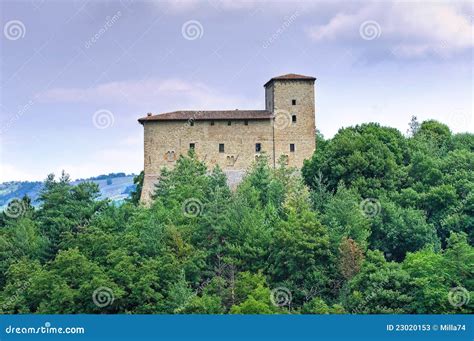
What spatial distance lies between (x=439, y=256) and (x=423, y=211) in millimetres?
7357

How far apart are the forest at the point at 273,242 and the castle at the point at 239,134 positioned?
5.45 m

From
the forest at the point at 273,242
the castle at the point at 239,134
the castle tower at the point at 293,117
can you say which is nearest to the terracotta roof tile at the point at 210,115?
the castle at the point at 239,134

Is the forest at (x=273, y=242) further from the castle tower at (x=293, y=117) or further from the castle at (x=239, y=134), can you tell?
the castle tower at (x=293, y=117)

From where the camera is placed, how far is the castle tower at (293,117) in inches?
2168

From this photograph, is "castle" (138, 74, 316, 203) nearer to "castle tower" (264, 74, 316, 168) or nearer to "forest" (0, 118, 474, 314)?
"castle tower" (264, 74, 316, 168)

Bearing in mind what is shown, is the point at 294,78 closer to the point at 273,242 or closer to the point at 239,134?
the point at 239,134

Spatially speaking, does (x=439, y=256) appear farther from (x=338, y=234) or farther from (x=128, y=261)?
(x=128, y=261)

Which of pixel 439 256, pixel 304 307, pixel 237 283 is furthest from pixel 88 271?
pixel 439 256

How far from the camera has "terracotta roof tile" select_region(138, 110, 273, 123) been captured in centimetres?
5512

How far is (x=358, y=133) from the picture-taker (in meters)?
47.2

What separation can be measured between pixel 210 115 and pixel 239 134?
2234 mm

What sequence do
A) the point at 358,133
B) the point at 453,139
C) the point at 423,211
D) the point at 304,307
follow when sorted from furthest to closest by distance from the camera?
the point at 453,139, the point at 358,133, the point at 423,211, the point at 304,307

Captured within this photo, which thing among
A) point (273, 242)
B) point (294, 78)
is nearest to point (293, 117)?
point (294, 78)

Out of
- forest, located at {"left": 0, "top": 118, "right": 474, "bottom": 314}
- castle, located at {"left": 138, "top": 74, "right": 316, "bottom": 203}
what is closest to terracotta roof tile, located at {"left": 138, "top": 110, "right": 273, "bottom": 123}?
castle, located at {"left": 138, "top": 74, "right": 316, "bottom": 203}
